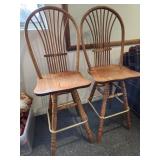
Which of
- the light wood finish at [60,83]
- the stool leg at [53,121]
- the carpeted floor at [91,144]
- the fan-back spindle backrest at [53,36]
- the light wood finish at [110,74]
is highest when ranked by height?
the fan-back spindle backrest at [53,36]

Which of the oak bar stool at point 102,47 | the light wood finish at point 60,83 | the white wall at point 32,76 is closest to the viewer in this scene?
the light wood finish at point 60,83

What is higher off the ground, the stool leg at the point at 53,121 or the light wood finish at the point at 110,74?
the light wood finish at the point at 110,74

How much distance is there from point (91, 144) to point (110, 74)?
56 centimetres

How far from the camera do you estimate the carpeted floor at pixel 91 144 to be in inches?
46.7

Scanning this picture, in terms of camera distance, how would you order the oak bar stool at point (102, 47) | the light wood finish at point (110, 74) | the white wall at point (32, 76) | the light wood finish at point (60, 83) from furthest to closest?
the white wall at point (32, 76) < the oak bar stool at point (102, 47) < the light wood finish at point (110, 74) < the light wood finish at point (60, 83)

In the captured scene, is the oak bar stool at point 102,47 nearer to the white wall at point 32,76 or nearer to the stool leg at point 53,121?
the white wall at point 32,76

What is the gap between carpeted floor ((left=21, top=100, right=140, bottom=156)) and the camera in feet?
3.89

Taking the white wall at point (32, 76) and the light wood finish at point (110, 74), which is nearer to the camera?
the light wood finish at point (110, 74)

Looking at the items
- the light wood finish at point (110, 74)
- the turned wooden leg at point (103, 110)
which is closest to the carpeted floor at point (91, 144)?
the turned wooden leg at point (103, 110)

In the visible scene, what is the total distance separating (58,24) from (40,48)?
0.26 m

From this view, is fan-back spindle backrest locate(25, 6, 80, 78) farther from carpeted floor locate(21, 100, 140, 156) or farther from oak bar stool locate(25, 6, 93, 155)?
carpeted floor locate(21, 100, 140, 156)

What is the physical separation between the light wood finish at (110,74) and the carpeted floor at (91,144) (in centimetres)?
49

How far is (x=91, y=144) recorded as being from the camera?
1251 mm
